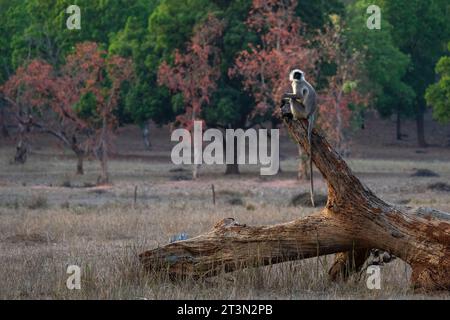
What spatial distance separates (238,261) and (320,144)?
76.7 inches

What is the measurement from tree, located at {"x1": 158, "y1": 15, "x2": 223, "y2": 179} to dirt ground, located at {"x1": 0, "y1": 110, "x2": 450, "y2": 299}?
3.46 metres

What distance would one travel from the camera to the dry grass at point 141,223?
13422 millimetres

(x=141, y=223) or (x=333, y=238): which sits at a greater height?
(x=333, y=238)

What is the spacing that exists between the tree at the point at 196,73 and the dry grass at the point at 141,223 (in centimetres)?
346

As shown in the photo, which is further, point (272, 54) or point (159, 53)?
point (159, 53)

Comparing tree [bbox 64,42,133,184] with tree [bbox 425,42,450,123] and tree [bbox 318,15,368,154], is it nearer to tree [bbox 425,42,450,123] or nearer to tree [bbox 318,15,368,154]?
tree [bbox 318,15,368,154]

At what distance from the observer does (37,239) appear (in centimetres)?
2078

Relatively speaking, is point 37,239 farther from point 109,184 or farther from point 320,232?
point 109,184

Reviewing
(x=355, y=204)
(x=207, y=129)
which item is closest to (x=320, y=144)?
(x=355, y=204)

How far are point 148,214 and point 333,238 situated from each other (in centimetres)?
1381

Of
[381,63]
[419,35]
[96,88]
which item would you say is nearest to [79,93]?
[96,88]

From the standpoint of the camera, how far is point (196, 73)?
153 feet

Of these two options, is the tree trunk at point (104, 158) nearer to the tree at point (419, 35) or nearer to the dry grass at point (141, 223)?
the dry grass at point (141, 223)

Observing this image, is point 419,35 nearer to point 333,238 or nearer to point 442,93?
point 442,93
